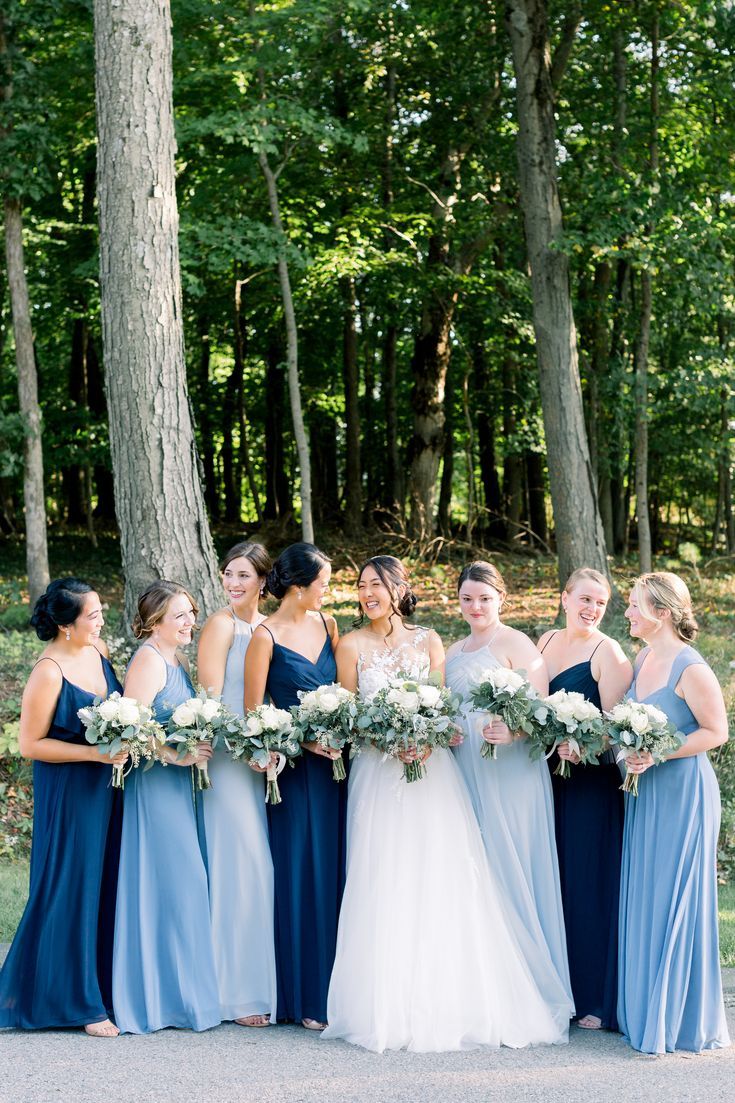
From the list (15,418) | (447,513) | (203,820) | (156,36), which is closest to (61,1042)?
(203,820)

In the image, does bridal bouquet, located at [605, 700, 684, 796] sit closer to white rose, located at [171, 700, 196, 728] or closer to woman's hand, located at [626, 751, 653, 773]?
woman's hand, located at [626, 751, 653, 773]

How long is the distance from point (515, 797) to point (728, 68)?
13710 mm

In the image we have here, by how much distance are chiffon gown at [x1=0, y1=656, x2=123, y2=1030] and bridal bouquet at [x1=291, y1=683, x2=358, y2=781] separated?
103cm

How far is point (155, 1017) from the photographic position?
5211mm

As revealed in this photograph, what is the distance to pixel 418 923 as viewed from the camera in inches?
207

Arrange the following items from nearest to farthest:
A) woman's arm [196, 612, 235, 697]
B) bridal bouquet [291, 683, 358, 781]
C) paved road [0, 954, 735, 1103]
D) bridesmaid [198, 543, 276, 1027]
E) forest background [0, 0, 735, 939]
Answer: paved road [0, 954, 735, 1103] → bridal bouquet [291, 683, 358, 781] → bridesmaid [198, 543, 276, 1027] → woman's arm [196, 612, 235, 697] → forest background [0, 0, 735, 939]

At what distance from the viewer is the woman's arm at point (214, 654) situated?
587 centimetres

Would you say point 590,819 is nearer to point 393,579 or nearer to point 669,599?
point 669,599

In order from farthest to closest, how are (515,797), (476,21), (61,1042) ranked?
(476,21) < (515,797) < (61,1042)

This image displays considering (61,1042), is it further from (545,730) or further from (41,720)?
(545,730)

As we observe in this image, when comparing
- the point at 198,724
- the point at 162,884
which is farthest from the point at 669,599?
the point at 162,884

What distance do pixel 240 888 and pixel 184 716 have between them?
0.98 meters

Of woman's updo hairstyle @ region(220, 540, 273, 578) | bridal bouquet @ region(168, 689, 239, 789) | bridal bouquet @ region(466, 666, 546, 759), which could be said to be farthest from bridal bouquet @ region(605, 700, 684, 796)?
woman's updo hairstyle @ region(220, 540, 273, 578)

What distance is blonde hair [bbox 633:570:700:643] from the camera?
17.4 ft
